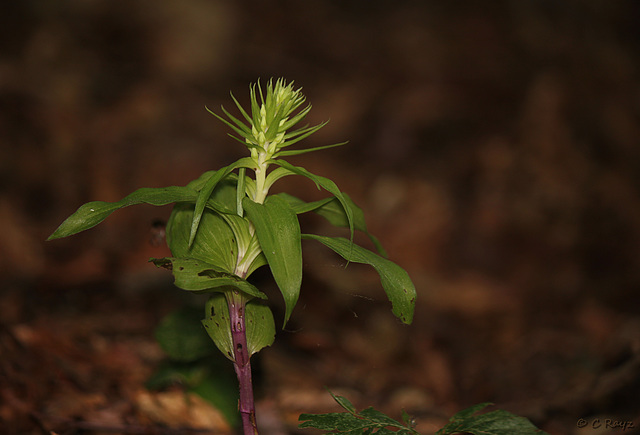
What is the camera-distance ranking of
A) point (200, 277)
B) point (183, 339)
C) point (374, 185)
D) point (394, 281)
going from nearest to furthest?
point (200, 277)
point (394, 281)
point (183, 339)
point (374, 185)

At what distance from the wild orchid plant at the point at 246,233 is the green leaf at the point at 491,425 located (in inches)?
11.7

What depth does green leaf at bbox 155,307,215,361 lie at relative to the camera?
178 cm

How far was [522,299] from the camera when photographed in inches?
148

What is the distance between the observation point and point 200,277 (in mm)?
1003

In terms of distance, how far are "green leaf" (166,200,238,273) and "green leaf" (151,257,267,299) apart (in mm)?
74

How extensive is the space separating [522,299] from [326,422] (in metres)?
3.01

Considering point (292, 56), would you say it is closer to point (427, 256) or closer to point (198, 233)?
point (427, 256)

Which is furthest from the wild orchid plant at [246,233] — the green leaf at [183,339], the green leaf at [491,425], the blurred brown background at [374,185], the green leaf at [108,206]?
the blurred brown background at [374,185]

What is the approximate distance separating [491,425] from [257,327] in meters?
0.60

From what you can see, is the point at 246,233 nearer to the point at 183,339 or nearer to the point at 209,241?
the point at 209,241

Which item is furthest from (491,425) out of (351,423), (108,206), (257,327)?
(108,206)

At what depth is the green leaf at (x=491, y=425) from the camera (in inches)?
45.6

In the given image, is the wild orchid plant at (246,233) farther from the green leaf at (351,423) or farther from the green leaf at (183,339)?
the green leaf at (183,339)

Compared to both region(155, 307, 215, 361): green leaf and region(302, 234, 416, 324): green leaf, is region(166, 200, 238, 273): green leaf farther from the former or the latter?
region(155, 307, 215, 361): green leaf
